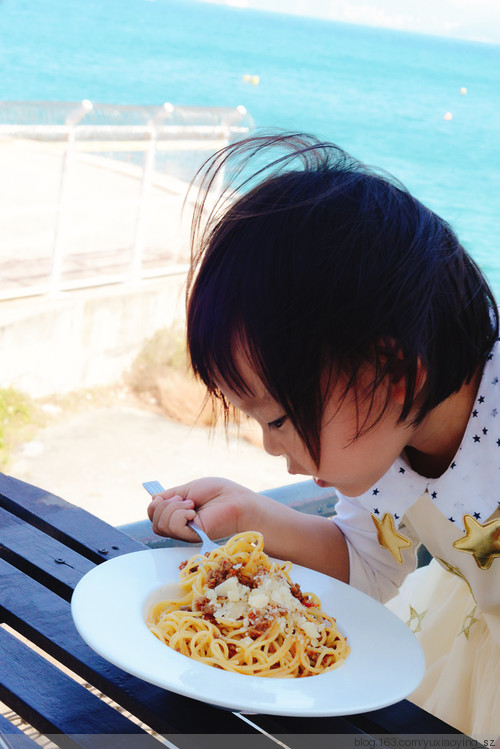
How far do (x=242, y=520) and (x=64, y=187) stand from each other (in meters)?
4.13

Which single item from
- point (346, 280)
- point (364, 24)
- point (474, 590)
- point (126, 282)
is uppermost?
point (364, 24)

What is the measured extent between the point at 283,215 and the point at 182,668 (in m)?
0.48

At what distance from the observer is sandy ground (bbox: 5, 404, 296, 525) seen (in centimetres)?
505

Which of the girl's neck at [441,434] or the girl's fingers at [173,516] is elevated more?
the girl's neck at [441,434]

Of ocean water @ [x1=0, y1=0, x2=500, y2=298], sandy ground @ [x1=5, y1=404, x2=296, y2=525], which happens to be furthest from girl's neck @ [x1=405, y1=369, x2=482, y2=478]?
ocean water @ [x1=0, y1=0, x2=500, y2=298]

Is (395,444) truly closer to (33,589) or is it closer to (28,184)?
(33,589)

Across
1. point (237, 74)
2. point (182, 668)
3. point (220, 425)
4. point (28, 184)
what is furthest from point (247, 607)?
point (237, 74)

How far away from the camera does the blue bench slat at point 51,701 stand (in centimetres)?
73

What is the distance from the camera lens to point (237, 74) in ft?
132

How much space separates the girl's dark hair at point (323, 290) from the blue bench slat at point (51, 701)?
0.36 meters

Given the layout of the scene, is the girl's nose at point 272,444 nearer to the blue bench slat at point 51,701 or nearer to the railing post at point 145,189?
the blue bench slat at point 51,701

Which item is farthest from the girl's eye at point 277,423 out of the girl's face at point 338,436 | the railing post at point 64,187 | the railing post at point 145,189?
the railing post at point 145,189

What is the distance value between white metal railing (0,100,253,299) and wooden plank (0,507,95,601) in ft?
11.1

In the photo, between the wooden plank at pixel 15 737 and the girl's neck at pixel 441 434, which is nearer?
the wooden plank at pixel 15 737
